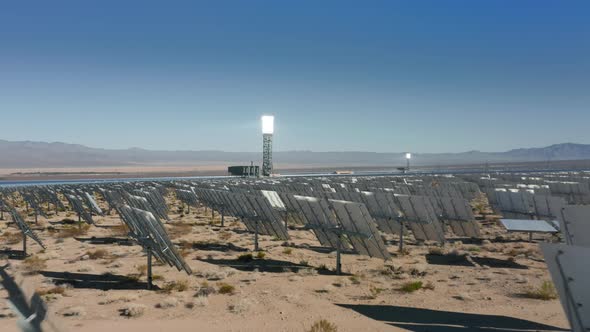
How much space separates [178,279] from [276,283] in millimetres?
3191

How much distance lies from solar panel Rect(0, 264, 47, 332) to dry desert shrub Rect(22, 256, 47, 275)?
49.0ft

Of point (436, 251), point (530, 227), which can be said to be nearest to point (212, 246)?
point (436, 251)

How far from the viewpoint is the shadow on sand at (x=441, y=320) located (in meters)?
9.95

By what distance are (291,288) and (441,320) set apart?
15.4 ft

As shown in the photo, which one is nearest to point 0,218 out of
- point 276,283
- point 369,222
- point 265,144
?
point 276,283

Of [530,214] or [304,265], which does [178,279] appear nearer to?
[304,265]

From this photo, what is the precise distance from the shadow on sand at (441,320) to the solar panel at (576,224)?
165 inches

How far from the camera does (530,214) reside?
2219 cm

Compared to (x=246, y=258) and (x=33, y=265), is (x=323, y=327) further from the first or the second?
(x=33, y=265)

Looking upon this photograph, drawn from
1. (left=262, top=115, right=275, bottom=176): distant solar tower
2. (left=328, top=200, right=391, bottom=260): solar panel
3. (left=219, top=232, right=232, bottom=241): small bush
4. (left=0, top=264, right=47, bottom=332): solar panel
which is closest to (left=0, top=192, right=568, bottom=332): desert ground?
(left=219, top=232, right=232, bottom=241): small bush

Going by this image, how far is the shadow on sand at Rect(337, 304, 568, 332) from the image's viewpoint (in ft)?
32.6

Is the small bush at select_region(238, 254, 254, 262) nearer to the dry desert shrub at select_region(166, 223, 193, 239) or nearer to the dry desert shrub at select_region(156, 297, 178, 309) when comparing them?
the dry desert shrub at select_region(156, 297, 178, 309)

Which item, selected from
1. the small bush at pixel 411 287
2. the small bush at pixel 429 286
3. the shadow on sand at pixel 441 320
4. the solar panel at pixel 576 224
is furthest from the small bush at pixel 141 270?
the solar panel at pixel 576 224

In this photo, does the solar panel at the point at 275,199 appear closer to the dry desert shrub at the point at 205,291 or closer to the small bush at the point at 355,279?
the small bush at the point at 355,279
